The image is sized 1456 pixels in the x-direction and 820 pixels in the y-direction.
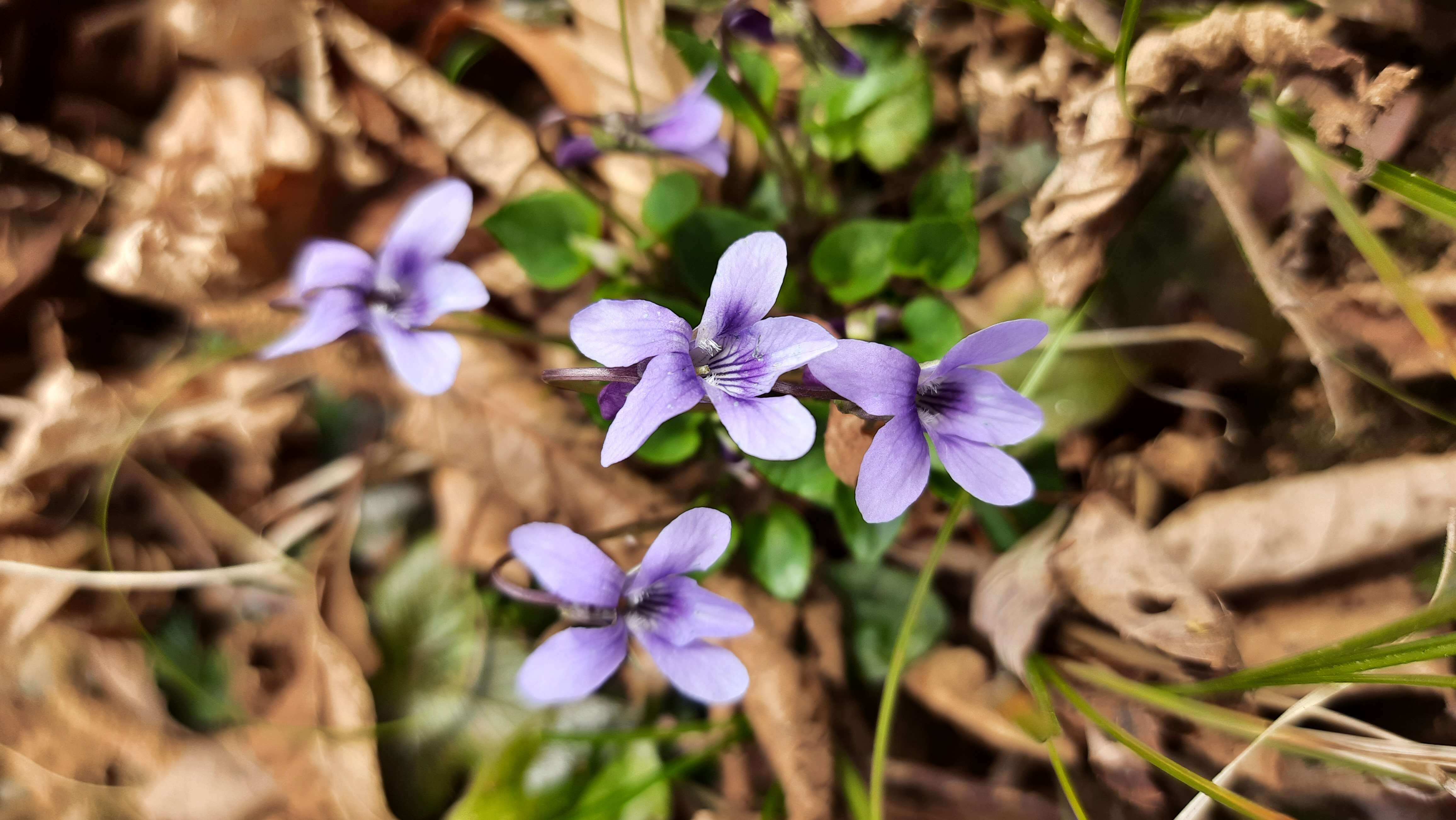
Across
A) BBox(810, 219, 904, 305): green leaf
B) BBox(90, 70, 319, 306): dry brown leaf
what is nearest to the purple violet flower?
BBox(810, 219, 904, 305): green leaf

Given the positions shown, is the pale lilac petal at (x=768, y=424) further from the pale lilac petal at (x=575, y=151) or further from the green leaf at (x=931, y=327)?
the pale lilac petal at (x=575, y=151)

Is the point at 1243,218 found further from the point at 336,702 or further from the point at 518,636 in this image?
the point at 336,702

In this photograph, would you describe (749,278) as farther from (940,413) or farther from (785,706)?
(785,706)

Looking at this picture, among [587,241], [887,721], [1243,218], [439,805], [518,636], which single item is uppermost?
[1243,218]

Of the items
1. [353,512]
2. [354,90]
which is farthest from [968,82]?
[353,512]

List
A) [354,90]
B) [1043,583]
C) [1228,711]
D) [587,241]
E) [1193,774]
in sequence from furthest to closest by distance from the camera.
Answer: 1. [354,90]
2. [587,241]
3. [1043,583]
4. [1228,711]
5. [1193,774]

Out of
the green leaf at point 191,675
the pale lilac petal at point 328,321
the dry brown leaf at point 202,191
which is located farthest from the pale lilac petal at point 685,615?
the dry brown leaf at point 202,191

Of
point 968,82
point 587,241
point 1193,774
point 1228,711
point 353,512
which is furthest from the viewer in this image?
point 353,512
